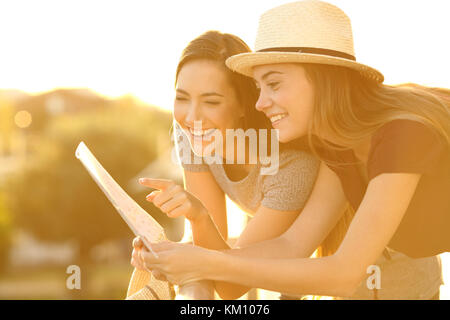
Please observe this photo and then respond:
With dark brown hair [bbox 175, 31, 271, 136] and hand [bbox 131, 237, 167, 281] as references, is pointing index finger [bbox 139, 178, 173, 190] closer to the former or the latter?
hand [bbox 131, 237, 167, 281]

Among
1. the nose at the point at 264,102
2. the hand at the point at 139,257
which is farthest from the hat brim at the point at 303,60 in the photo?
the hand at the point at 139,257

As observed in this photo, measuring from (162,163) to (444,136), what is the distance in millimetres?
39205

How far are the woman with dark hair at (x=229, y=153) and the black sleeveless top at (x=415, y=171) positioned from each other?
34cm

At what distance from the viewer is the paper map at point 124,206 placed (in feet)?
9.21

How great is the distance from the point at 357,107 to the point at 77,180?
37.7 meters

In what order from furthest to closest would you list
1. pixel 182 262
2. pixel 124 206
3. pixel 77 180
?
1. pixel 77 180
2. pixel 124 206
3. pixel 182 262

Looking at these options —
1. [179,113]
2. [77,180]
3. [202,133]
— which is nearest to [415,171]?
[202,133]

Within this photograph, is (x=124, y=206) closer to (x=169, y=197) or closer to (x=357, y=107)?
(x=169, y=197)

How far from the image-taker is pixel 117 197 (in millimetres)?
2836

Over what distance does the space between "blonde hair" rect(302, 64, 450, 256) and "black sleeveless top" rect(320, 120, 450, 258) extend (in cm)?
6

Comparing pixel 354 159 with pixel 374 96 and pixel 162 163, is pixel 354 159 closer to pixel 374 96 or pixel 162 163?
pixel 374 96

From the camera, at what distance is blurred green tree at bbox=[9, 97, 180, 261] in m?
40.1

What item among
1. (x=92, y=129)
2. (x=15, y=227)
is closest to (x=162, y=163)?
(x=92, y=129)

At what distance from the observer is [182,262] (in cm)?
270
